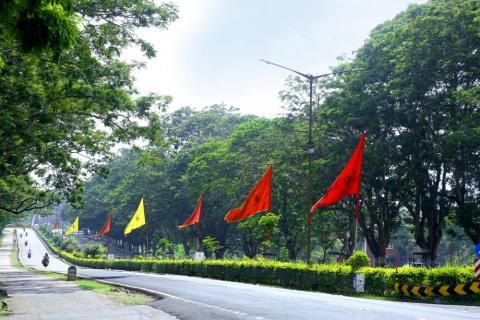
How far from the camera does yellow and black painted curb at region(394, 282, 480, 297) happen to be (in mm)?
20319

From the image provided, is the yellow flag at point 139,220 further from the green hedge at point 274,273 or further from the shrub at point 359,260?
the shrub at point 359,260

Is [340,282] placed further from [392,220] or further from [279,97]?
[279,97]

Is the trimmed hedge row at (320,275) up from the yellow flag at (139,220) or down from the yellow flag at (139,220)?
down

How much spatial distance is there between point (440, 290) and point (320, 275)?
6604 millimetres

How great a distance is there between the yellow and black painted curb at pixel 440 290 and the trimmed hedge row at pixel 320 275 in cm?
37

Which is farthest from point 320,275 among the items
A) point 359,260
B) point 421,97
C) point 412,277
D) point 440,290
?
point 421,97

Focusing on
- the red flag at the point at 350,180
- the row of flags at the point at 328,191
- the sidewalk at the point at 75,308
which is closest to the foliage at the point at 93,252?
the row of flags at the point at 328,191

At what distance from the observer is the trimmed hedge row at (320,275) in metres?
21.6

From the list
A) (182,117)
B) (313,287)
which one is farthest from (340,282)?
(182,117)

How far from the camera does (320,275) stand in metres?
26.6

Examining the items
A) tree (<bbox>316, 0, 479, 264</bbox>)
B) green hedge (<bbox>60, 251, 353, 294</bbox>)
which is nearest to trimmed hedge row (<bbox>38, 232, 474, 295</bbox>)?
green hedge (<bbox>60, 251, 353, 294</bbox>)

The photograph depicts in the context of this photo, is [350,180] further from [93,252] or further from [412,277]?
[93,252]

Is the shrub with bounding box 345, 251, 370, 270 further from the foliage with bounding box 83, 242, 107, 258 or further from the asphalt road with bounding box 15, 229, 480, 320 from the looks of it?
the foliage with bounding box 83, 242, 107, 258

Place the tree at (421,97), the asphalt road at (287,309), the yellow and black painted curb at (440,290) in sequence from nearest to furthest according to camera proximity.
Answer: the asphalt road at (287,309) < the yellow and black painted curb at (440,290) < the tree at (421,97)
